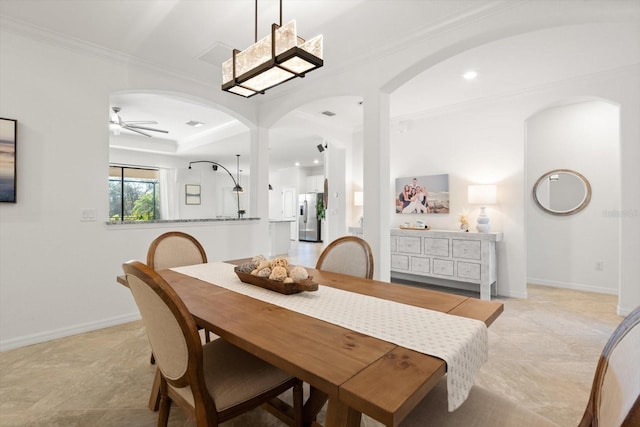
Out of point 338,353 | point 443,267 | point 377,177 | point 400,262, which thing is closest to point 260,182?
point 377,177

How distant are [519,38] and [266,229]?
3431mm

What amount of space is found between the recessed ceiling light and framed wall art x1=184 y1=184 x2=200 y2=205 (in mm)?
7379

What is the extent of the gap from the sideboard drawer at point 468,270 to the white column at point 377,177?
1.42m

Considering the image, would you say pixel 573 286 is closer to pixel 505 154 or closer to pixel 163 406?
pixel 505 154

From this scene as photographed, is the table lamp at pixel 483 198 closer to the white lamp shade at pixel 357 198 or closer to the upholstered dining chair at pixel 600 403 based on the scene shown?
the white lamp shade at pixel 357 198

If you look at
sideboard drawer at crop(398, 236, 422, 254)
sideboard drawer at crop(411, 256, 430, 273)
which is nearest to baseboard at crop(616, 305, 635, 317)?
sideboard drawer at crop(411, 256, 430, 273)

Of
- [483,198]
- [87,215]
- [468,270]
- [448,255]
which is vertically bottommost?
[468,270]

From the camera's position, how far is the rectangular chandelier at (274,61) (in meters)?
1.60

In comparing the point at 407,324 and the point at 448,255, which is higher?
the point at 407,324

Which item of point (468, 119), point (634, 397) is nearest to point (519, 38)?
point (468, 119)

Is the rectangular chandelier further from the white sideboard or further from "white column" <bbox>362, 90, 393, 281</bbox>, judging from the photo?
the white sideboard

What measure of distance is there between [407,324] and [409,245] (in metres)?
3.41

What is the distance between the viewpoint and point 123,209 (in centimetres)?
777

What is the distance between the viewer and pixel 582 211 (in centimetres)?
429
